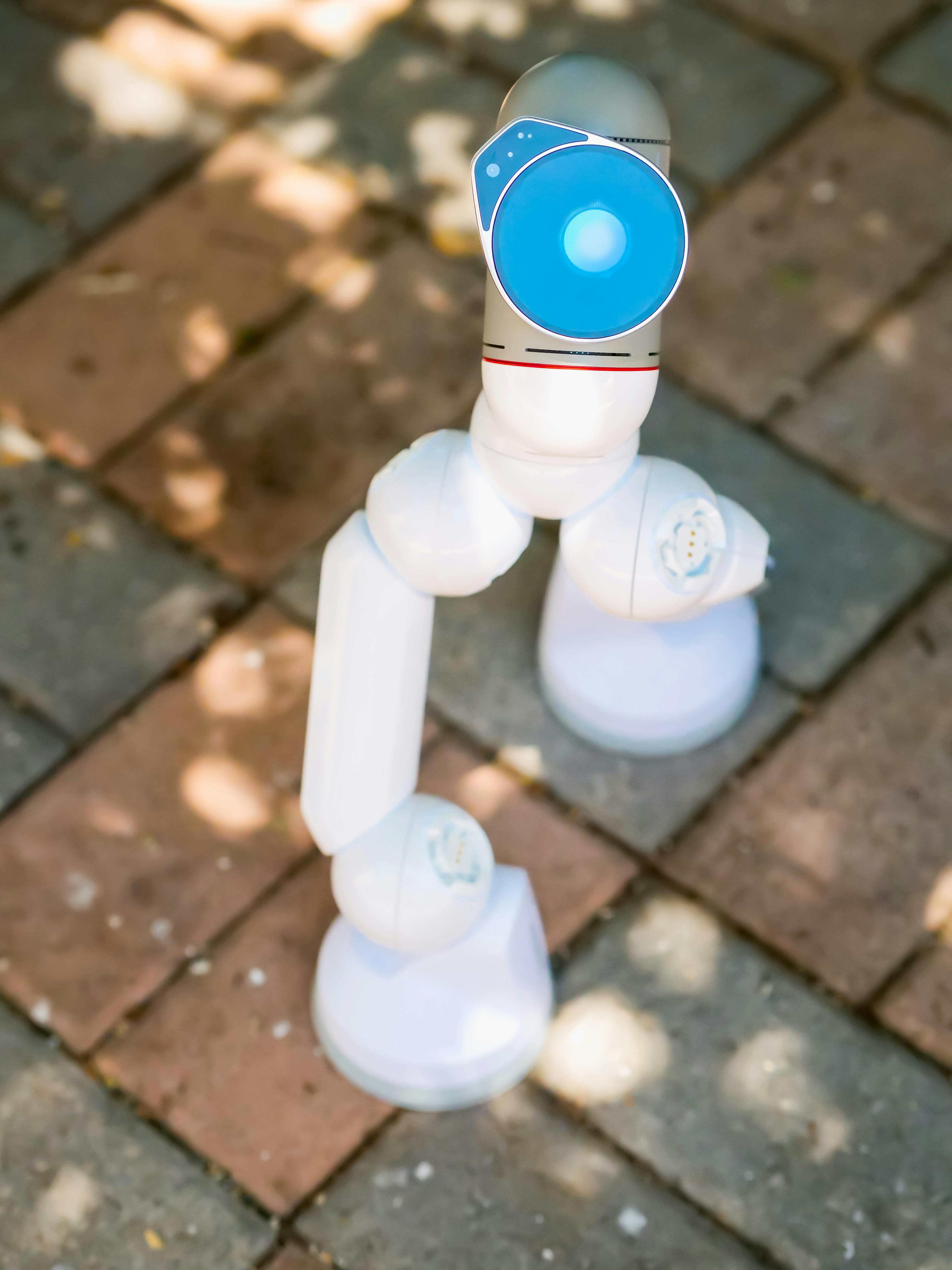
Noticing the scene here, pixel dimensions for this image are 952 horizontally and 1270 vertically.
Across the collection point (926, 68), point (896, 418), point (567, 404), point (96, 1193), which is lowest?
point (96, 1193)

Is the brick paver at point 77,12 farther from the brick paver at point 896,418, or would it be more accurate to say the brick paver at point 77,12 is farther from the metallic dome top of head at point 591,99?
the metallic dome top of head at point 591,99

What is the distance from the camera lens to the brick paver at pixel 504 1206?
98.7 inches

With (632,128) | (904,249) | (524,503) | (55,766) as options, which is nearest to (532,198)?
(632,128)

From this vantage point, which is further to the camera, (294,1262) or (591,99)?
(294,1262)

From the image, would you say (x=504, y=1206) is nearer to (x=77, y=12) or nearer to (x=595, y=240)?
(x=595, y=240)

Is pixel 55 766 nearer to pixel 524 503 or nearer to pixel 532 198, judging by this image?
pixel 524 503

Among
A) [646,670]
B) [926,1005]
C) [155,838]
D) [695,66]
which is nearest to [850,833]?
[926,1005]

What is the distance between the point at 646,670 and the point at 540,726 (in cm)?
28

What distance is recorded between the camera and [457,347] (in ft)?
11.7

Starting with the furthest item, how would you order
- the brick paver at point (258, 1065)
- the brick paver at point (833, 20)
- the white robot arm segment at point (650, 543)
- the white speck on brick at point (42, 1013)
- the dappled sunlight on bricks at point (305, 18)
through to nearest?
the dappled sunlight on bricks at point (305, 18) < the brick paver at point (833, 20) < the white speck on brick at point (42, 1013) < the brick paver at point (258, 1065) < the white robot arm segment at point (650, 543)

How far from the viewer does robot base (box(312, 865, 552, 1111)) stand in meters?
2.56

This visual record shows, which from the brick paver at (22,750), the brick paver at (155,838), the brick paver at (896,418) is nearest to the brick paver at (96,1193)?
the brick paver at (155,838)

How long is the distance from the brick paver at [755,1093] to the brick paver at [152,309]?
1.70 m

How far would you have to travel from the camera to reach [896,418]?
342cm
